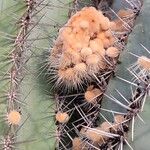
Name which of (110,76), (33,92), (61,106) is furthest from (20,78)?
(110,76)

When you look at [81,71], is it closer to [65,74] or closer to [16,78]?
[65,74]

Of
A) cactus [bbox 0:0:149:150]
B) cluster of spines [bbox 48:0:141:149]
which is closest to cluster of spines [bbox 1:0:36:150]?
cactus [bbox 0:0:149:150]

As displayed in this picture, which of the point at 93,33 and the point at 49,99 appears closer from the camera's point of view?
the point at 93,33

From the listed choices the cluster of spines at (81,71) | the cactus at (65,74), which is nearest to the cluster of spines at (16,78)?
the cactus at (65,74)

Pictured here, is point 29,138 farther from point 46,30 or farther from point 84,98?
point 46,30

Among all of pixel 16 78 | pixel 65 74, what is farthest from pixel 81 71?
Answer: pixel 16 78

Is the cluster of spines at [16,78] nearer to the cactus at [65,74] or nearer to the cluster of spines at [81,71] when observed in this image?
the cactus at [65,74]
